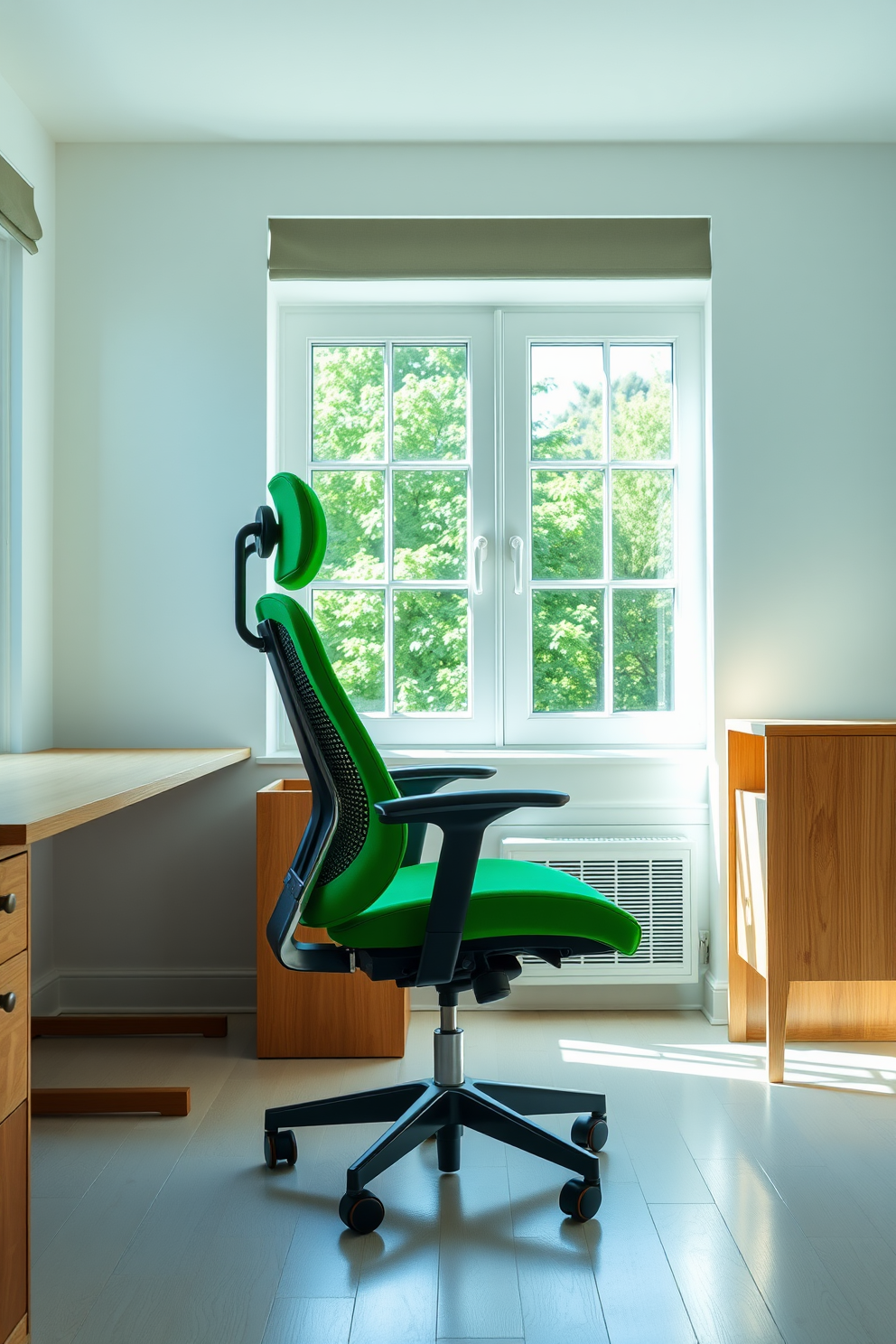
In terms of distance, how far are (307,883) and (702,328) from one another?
224 cm

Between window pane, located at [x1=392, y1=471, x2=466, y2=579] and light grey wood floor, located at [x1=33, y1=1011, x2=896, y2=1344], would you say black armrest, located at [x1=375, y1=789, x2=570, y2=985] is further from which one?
window pane, located at [x1=392, y1=471, x2=466, y2=579]

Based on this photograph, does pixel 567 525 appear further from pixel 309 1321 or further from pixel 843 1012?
pixel 309 1321

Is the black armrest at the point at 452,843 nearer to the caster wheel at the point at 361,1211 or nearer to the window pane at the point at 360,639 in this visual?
the caster wheel at the point at 361,1211

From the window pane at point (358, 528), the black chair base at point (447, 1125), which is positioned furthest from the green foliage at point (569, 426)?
the black chair base at point (447, 1125)

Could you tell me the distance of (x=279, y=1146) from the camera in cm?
207

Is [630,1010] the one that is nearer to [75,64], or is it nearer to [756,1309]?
[756,1309]

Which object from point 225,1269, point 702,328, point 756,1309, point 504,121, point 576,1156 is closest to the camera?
point 756,1309

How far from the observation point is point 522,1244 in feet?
5.86

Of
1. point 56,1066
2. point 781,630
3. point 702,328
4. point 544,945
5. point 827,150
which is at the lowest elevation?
point 56,1066

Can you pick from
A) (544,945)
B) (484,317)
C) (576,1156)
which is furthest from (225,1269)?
(484,317)

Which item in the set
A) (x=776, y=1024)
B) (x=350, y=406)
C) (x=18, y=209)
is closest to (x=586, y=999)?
(x=776, y=1024)

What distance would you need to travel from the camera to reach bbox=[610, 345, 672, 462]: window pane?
3.31 m

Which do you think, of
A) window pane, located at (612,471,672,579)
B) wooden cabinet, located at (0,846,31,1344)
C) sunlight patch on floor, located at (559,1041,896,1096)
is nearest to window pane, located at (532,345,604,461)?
window pane, located at (612,471,672,579)

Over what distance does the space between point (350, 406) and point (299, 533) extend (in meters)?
1.56
